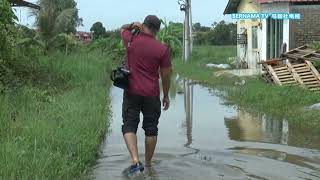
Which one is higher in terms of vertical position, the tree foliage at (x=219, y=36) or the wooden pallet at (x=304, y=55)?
the tree foliage at (x=219, y=36)

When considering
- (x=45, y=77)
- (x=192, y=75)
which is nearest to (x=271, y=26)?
(x=192, y=75)

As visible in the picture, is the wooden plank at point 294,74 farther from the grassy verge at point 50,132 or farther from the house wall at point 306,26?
the grassy verge at point 50,132

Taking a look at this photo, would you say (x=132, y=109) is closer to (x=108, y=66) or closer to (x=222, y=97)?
(x=222, y=97)

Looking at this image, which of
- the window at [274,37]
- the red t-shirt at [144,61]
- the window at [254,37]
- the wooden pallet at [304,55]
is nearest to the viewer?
the red t-shirt at [144,61]

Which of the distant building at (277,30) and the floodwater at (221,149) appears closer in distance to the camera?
the floodwater at (221,149)

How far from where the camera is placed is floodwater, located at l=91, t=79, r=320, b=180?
7262 mm

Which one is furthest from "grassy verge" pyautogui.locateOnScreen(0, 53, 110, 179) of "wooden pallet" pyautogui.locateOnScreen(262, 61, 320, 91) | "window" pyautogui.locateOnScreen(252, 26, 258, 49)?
"window" pyautogui.locateOnScreen(252, 26, 258, 49)

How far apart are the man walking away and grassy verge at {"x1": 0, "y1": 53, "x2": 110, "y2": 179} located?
0.71 meters

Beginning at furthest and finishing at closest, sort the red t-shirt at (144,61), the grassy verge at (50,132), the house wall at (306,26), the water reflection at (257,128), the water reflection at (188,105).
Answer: the house wall at (306,26)
the water reflection at (188,105)
the water reflection at (257,128)
the red t-shirt at (144,61)
the grassy verge at (50,132)

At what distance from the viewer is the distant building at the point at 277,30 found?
20875 mm

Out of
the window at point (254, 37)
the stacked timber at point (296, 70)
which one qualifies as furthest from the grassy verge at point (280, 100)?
the window at point (254, 37)

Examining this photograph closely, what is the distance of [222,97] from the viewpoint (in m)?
16.4

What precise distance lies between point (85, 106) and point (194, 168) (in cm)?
461

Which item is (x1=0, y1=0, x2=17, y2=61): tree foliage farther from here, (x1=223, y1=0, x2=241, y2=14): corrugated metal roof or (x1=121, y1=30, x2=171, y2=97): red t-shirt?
(x1=223, y1=0, x2=241, y2=14): corrugated metal roof
